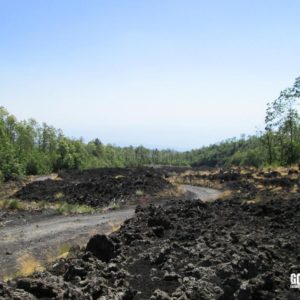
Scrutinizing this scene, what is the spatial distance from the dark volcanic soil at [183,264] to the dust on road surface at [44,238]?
295cm

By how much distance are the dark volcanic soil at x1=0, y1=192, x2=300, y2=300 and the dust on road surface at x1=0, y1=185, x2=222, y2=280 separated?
116 inches

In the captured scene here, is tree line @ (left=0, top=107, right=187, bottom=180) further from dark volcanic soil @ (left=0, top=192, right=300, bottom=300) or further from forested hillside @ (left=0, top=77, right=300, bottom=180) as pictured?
dark volcanic soil @ (left=0, top=192, right=300, bottom=300)

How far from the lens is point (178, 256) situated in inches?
512

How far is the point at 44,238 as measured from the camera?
21156mm

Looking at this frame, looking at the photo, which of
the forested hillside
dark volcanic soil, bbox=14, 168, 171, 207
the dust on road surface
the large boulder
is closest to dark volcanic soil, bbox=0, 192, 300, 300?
the large boulder

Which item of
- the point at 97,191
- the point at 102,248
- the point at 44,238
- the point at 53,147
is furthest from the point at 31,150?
the point at 102,248

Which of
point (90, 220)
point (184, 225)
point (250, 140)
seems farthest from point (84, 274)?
point (250, 140)

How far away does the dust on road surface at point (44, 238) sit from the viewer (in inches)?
644

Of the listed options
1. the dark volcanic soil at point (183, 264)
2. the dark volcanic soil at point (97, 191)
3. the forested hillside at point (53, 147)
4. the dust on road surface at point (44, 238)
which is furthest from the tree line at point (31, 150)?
the dark volcanic soil at point (183, 264)

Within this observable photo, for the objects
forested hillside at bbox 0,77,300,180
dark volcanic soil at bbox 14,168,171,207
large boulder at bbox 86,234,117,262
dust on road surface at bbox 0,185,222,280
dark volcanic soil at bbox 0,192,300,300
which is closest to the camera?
dark volcanic soil at bbox 0,192,300,300

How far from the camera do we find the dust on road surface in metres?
16.4

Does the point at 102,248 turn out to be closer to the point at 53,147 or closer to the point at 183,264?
the point at 183,264

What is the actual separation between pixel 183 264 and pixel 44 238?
35.5 feet

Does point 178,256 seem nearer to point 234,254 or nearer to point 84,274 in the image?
point 234,254
